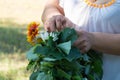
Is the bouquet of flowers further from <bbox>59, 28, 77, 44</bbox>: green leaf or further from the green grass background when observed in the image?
the green grass background

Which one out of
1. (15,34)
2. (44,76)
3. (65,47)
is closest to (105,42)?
(65,47)

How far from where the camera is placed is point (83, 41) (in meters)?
2.18

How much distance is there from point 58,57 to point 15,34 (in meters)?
5.19

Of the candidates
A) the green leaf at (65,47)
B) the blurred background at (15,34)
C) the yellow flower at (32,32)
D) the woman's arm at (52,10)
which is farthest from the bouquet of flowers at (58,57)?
the blurred background at (15,34)

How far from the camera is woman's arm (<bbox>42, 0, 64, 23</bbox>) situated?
2533mm

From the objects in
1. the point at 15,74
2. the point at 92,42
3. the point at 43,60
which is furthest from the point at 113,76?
the point at 15,74

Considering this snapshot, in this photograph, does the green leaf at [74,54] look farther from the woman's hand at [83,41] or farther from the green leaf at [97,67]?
the green leaf at [97,67]

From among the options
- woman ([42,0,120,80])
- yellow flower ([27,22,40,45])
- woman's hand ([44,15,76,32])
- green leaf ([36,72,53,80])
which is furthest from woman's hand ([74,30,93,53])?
yellow flower ([27,22,40,45])

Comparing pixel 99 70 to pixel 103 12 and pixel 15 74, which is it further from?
pixel 15 74

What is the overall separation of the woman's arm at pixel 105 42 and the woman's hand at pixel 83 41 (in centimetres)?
4

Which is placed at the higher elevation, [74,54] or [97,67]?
[74,54]

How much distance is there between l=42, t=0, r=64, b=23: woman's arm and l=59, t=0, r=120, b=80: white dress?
0.08 m

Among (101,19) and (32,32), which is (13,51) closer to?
(32,32)

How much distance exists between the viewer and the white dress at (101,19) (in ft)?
7.49
